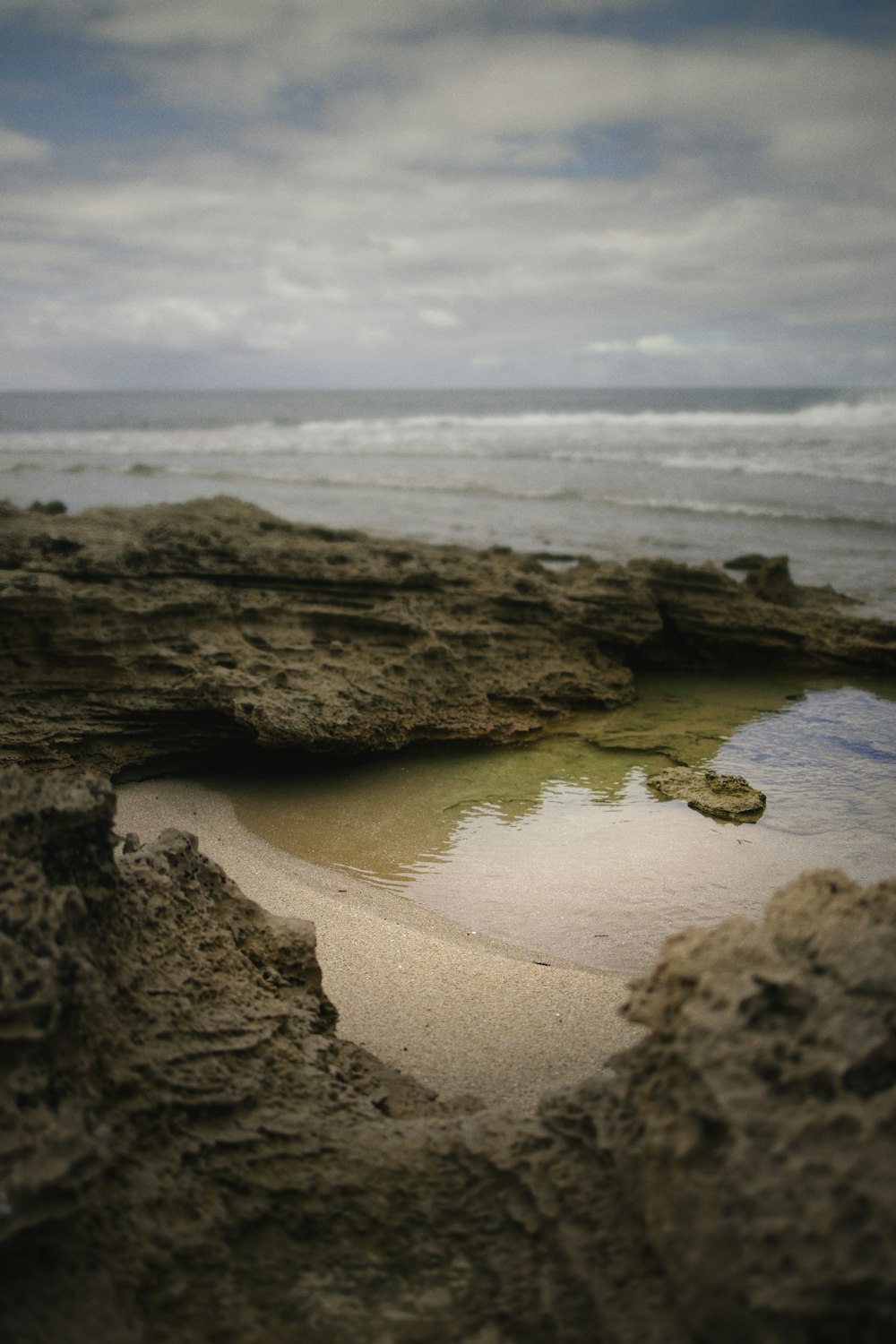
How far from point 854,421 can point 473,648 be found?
40681 millimetres

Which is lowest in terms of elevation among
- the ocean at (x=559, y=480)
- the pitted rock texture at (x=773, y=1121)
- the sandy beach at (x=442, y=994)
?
the sandy beach at (x=442, y=994)

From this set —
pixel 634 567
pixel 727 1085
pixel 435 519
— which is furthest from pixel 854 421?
pixel 727 1085

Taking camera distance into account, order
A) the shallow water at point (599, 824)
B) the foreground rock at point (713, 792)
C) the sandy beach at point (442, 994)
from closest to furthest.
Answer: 1. the sandy beach at point (442, 994)
2. the shallow water at point (599, 824)
3. the foreground rock at point (713, 792)

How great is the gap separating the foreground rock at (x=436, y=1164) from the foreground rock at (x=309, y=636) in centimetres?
319

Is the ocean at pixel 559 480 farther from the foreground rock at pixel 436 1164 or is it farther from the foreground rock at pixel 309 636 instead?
the foreground rock at pixel 436 1164

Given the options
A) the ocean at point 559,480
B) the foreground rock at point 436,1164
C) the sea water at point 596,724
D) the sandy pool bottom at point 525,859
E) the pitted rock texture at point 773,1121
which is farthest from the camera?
the ocean at point 559,480

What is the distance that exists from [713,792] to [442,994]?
8.72 feet

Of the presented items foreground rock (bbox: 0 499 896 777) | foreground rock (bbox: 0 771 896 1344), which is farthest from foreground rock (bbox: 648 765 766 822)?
foreground rock (bbox: 0 771 896 1344)

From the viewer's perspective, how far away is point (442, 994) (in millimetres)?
3668

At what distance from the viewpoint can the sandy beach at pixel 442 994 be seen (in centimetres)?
320

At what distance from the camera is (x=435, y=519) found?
17.9 m

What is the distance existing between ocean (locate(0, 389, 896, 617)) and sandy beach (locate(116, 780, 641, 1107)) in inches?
334

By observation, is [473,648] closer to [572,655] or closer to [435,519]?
[572,655]

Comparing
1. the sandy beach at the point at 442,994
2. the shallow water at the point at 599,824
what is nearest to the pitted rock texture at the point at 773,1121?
the sandy beach at the point at 442,994
